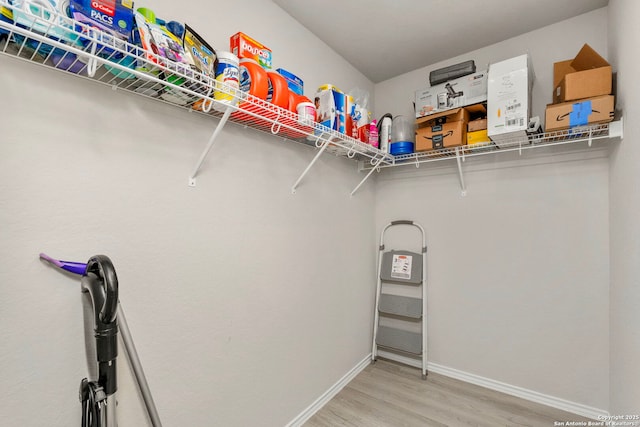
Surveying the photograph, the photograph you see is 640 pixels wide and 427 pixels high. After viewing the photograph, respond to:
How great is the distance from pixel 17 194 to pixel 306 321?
5.04 ft

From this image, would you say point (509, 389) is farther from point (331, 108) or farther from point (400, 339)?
point (331, 108)

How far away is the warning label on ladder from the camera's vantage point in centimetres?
250

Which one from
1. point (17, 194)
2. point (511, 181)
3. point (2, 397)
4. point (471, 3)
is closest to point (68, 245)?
point (17, 194)

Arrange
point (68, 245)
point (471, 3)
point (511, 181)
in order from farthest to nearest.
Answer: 1. point (511, 181)
2. point (471, 3)
3. point (68, 245)

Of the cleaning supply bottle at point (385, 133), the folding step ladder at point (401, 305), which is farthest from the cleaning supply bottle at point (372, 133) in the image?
the folding step ladder at point (401, 305)

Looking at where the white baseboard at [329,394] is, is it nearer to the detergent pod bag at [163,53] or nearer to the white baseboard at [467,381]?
the white baseboard at [467,381]

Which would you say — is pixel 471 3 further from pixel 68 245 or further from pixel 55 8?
pixel 68 245

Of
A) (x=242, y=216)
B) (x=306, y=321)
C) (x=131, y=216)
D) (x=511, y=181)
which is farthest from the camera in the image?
(x=511, y=181)

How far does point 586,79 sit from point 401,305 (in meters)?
1.94

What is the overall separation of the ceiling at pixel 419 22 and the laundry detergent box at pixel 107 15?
1127mm

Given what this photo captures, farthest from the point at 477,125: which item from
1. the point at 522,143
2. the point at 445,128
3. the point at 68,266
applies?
the point at 68,266

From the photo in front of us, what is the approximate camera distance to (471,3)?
1.77 meters

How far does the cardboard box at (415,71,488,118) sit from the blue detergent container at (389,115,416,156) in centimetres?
15

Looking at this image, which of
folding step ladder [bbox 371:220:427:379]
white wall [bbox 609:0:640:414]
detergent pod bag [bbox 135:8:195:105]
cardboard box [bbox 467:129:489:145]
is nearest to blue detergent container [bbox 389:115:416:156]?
cardboard box [bbox 467:129:489:145]
